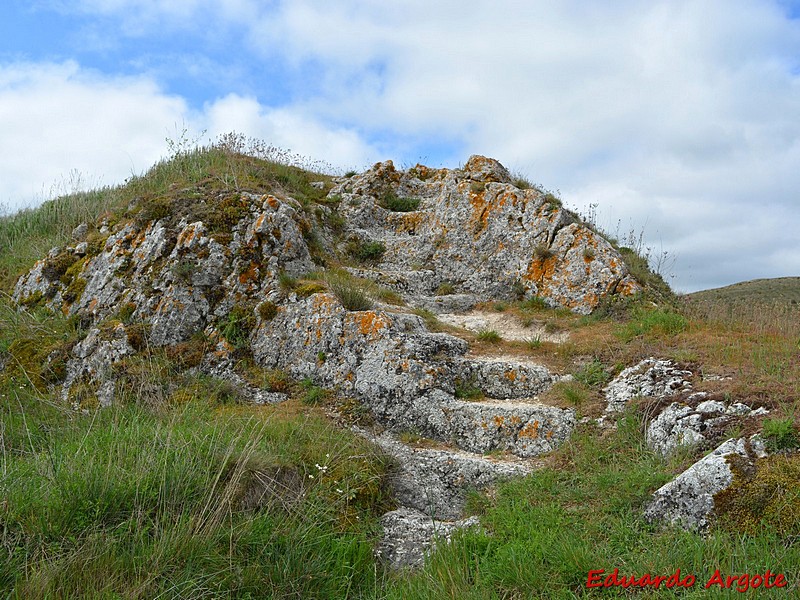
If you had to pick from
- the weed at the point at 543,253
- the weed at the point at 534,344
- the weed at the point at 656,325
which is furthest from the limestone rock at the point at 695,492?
the weed at the point at 543,253

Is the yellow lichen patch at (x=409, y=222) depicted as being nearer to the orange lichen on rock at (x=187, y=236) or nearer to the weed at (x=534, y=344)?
the orange lichen on rock at (x=187, y=236)

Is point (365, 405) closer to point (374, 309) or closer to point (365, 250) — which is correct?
point (374, 309)

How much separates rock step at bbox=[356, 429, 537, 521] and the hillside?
1.4 inches

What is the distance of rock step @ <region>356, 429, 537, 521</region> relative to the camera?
5.22 metres

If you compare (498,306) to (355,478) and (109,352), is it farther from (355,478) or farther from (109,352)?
(109,352)

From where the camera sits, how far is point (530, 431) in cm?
616

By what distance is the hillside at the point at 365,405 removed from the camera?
3.63 metres

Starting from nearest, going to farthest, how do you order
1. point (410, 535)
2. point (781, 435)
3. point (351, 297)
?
point (781, 435), point (410, 535), point (351, 297)

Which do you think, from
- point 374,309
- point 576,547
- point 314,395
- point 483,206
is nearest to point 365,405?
point 314,395

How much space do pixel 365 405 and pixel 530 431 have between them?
2.00m

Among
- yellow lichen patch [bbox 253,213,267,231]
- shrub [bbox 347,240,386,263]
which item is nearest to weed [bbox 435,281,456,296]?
shrub [bbox 347,240,386,263]

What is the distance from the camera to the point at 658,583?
3.24 m

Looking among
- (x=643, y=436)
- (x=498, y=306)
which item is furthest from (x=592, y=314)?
(x=643, y=436)

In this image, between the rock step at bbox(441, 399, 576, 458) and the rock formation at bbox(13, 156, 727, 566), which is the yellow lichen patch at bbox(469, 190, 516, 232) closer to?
the rock formation at bbox(13, 156, 727, 566)
